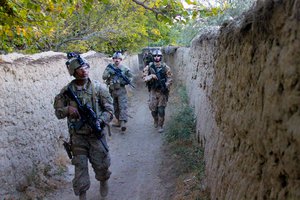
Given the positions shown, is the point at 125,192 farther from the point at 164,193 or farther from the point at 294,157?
the point at 294,157

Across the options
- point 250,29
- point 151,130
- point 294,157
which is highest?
point 250,29

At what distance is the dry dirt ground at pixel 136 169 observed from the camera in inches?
206

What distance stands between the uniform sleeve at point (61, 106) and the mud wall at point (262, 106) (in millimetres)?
2116

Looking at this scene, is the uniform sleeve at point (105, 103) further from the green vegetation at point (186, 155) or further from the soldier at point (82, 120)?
the green vegetation at point (186, 155)

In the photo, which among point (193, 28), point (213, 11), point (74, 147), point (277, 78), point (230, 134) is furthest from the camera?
point (193, 28)

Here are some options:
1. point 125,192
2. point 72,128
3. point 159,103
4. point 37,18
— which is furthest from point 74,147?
point 159,103

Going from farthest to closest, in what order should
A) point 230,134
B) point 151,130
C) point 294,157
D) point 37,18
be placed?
point 151,130, point 37,18, point 230,134, point 294,157

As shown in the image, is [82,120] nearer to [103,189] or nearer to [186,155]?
[103,189]

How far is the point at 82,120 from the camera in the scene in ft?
14.7

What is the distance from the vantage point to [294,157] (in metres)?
1.47

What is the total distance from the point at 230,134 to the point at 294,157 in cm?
148

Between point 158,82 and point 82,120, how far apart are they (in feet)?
12.4

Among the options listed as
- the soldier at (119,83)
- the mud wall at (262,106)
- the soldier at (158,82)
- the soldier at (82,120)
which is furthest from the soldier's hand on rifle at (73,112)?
the soldier at (119,83)

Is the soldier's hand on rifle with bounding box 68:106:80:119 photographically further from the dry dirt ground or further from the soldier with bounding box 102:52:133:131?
the soldier with bounding box 102:52:133:131
